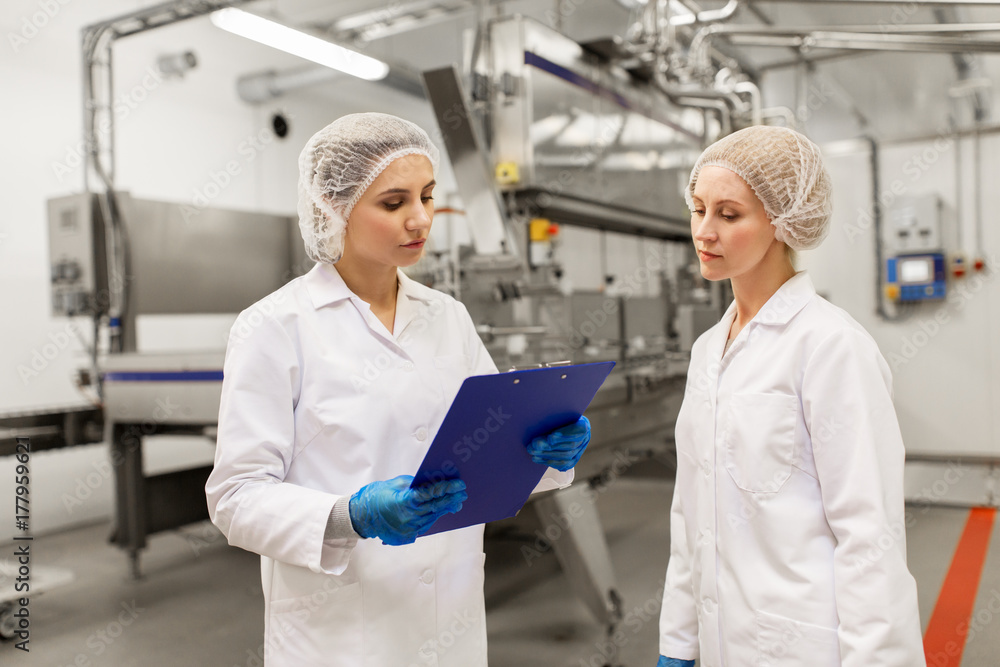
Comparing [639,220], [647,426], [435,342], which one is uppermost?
[639,220]

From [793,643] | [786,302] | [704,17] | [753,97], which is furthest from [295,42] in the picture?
[793,643]

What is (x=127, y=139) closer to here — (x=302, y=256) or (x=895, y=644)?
(x=302, y=256)

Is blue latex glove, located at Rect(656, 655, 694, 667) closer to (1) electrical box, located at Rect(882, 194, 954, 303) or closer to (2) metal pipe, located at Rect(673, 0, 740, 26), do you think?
(2) metal pipe, located at Rect(673, 0, 740, 26)

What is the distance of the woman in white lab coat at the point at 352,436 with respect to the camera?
105 centimetres

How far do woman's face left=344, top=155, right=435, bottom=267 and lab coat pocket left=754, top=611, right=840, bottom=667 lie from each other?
791 millimetres

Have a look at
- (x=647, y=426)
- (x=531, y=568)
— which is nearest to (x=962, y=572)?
(x=647, y=426)

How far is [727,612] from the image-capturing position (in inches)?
45.2

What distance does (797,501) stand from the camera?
108cm

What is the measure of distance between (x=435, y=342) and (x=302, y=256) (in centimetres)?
387

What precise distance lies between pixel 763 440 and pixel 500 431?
41 centimetres

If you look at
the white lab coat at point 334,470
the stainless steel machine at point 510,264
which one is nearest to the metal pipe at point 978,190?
the stainless steel machine at point 510,264

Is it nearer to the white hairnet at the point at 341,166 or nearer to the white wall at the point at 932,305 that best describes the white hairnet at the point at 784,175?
the white hairnet at the point at 341,166

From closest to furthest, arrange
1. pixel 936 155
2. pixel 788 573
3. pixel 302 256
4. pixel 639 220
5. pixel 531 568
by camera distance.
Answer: pixel 788 573, pixel 531 568, pixel 639 220, pixel 302 256, pixel 936 155

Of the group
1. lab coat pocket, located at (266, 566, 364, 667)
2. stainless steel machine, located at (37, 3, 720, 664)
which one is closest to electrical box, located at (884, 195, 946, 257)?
stainless steel machine, located at (37, 3, 720, 664)
